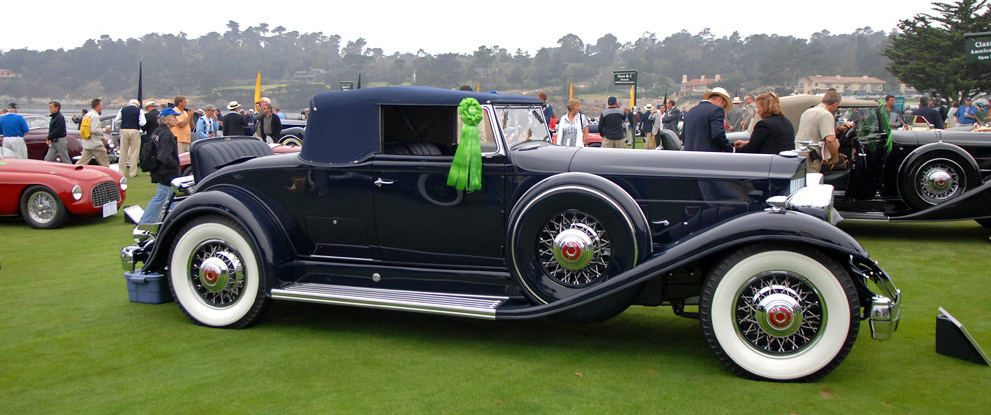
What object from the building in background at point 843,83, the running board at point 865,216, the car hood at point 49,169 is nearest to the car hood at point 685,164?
the running board at point 865,216

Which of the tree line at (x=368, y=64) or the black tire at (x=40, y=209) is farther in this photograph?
the tree line at (x=368, y=64)

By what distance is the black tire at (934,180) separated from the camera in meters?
8.70

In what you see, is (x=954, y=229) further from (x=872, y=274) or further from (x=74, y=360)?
(x=74, y=360)

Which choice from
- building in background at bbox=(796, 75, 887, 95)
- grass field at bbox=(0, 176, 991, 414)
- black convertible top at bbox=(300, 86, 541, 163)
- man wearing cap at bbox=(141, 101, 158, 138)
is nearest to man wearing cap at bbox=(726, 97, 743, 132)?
grass field at bbox=(0, 176, 991, 414)

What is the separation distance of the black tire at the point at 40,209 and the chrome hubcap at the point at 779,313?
30.0 feet

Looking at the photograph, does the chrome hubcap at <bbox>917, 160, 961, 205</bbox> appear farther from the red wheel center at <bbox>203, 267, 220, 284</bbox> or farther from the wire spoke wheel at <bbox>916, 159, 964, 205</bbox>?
the red wheel center at <bbox>203, 267, 220, 284</bbox>

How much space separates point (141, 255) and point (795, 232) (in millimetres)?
4700

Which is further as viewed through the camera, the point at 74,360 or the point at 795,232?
the point at 74,360

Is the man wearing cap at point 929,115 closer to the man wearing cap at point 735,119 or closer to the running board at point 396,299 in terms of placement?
the man wearing cap at point 735,119

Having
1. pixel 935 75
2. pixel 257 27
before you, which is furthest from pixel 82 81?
pixel 935 75

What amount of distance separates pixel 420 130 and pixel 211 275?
1.81 meters

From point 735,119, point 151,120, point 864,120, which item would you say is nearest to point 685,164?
point 864,120

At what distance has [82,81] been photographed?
8075cm

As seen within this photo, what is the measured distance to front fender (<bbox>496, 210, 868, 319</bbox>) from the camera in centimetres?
390
